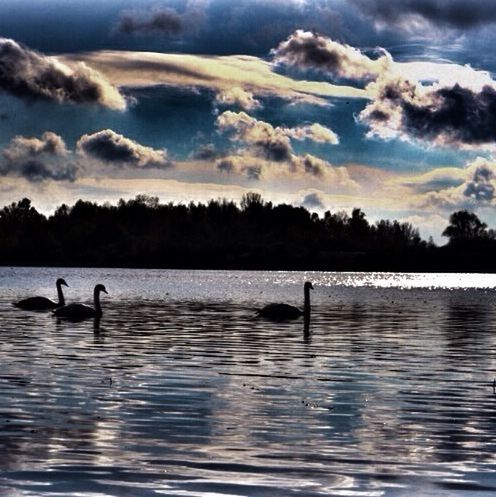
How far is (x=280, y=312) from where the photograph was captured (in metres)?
63.6

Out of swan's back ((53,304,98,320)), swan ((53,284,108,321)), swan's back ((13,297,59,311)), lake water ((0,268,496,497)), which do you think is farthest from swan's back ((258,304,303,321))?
lake water ((0,268,496,497))

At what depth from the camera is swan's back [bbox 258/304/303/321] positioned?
6331 centimetres

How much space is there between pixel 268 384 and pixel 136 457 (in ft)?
37.6

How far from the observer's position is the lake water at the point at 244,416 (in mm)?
16625

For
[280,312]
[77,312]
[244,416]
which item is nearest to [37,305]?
[77,312]

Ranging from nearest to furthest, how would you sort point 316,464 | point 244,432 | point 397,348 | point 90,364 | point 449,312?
1. point 316,464
2. point 244,432
3. point 90,364
4. point 397,348
5. point 449,312

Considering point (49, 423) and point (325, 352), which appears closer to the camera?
point (49, 423)

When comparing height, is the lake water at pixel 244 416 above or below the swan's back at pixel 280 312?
below

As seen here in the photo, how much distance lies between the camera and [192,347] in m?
42.3

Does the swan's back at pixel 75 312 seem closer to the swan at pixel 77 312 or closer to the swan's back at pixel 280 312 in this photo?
the swan at pixel 77 312

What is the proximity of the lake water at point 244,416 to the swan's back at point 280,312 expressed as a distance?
1529 centimetres

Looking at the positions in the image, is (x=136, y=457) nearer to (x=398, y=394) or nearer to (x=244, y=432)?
(x=244, y=432)

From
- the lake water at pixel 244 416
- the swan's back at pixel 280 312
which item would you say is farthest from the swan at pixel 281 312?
the lake water at pixel 244 416

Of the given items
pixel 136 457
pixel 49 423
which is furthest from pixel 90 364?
pixel 136 457
